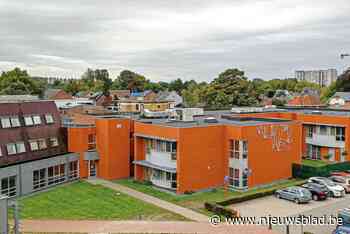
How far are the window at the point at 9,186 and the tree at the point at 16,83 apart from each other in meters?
56.4

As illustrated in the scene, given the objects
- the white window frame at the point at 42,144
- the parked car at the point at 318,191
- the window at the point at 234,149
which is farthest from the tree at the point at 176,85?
the parked car at the point at 318,191

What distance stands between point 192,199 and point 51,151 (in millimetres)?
14616

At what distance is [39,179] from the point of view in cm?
3441

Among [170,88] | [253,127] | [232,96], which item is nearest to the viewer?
[253,127]

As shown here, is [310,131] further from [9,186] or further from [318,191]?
[9,186]

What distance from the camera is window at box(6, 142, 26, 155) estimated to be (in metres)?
33.4

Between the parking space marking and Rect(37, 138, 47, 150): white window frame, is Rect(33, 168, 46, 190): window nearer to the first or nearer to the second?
Rect(37, 138, 47, 150): white window frame

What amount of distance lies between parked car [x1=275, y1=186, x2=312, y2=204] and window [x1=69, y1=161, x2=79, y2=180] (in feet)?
61.5

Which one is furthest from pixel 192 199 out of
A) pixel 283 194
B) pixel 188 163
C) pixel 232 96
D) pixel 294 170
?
pixel 232 96

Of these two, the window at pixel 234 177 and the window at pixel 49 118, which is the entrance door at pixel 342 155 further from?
the window at pixel 49 118

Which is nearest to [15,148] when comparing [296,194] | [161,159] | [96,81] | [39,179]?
[39,179]

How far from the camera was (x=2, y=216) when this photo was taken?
13898 mm

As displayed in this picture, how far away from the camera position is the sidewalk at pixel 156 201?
27188 millimetres

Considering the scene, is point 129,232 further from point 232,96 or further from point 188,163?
point 232,96
